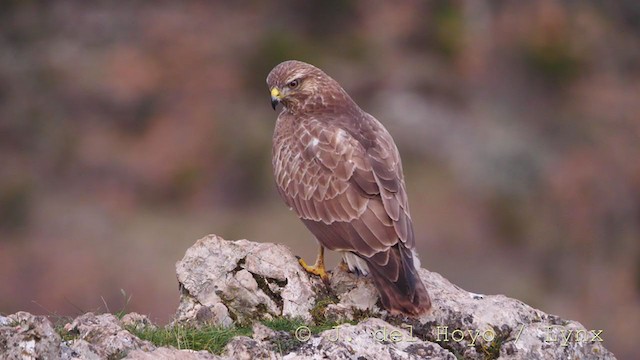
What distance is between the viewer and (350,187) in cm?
784

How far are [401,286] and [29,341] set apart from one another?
9.28ft

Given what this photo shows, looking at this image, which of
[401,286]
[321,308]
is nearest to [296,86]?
[321,308]

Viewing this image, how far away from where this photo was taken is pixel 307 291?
295 inches

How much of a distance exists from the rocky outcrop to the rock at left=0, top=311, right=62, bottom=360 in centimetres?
26

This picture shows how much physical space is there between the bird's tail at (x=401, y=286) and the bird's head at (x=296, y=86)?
2078 millimetres

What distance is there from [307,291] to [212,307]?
73 centimetres

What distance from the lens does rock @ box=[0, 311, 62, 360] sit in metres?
5.34

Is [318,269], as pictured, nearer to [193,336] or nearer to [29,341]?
[193,336]

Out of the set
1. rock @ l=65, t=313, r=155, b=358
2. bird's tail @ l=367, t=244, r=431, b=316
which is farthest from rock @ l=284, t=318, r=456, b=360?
rock @ l=65, t=313, r=155, b=358

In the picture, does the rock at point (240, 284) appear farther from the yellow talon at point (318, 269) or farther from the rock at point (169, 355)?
the rock at point (169, 355)

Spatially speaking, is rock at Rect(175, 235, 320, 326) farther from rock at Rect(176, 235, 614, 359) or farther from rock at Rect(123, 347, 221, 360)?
rock at Rect(123, 347, 221, 360)

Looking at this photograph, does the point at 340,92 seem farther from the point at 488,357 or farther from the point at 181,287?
the point at 488,357

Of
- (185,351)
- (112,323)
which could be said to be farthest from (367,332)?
(112,323)

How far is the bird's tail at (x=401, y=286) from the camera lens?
7.11 meters
